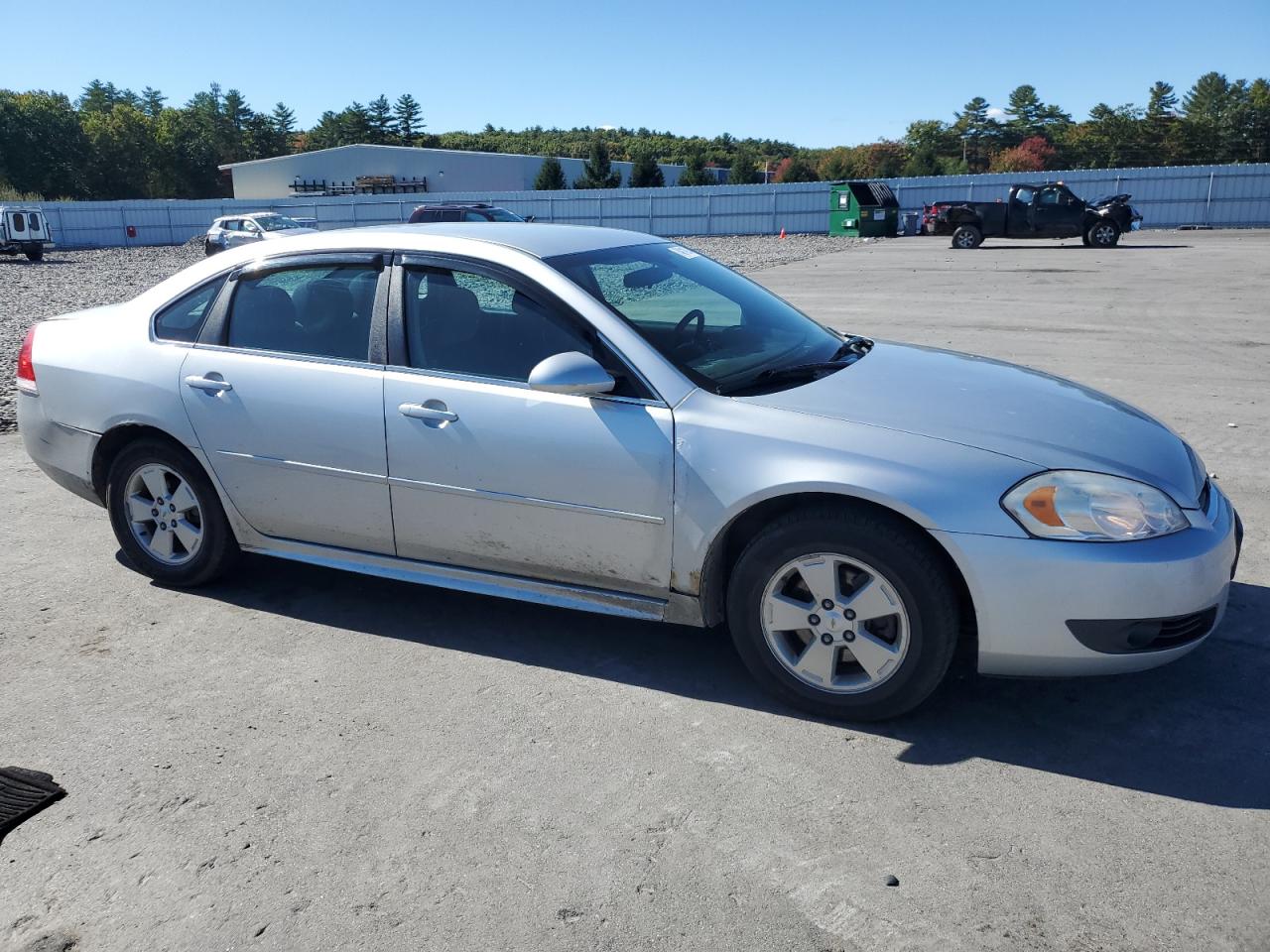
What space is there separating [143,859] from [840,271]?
21.5m

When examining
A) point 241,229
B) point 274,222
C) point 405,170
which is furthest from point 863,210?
point 405,170

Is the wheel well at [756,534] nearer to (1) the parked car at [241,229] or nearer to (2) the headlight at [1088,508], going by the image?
(2) the headlight at [1088,508]

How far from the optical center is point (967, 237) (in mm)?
30422

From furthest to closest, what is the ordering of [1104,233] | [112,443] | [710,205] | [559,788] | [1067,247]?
[710,205]
[1067,247]
[1104,233]
[112,443]
[559,788]

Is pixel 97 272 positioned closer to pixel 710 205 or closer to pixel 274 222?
pixel 274 222

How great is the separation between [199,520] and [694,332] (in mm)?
A: 2403

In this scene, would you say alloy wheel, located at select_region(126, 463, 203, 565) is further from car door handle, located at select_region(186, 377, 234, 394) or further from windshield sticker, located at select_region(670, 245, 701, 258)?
windshield sticker, located at select_region(670, 245, 701, 258)

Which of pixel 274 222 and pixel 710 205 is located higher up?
pixel 710 205

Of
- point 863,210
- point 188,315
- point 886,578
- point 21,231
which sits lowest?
point 886,578

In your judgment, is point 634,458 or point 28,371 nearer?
point 634,458

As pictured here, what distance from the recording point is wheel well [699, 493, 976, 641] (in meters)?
3.34

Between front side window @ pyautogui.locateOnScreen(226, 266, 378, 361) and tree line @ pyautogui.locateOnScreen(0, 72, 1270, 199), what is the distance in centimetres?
5912

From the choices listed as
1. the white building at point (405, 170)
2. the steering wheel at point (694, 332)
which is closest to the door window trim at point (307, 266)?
the steering wheel at point (694, 332)

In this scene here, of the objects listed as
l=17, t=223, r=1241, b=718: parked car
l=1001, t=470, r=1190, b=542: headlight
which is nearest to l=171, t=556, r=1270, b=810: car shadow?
l=17, t=223, r=1241, b=718: parked car
